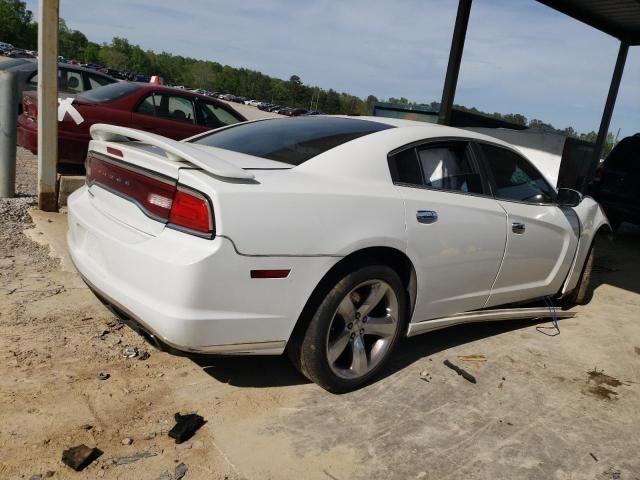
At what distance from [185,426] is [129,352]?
2.87 ft

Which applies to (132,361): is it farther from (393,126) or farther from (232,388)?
(393,126)

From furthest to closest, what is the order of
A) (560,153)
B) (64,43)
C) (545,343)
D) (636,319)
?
(64,43) < (560,153) < (636,319) < (545,343)

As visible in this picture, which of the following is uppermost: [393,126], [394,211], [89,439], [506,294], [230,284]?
[393,126]

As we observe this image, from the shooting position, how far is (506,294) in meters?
4.11

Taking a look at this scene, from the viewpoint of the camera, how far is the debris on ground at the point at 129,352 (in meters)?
3.30

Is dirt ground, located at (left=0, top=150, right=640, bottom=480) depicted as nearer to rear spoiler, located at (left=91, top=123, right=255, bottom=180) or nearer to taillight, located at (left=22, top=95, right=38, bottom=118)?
rear spoiler, located at (left=91, top=123, right=255, bottom=180)

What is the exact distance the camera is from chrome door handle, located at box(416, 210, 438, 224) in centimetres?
321

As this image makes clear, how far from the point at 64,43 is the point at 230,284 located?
473ft

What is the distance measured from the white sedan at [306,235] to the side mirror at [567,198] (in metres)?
0.49

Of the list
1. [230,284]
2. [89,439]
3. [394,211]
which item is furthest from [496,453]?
[89,439]

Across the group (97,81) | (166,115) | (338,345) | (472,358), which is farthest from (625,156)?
(97,81)

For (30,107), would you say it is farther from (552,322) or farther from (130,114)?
(552,322)

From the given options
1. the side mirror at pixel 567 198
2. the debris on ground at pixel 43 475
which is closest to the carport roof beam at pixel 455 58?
the side mirror at pixel 567 198

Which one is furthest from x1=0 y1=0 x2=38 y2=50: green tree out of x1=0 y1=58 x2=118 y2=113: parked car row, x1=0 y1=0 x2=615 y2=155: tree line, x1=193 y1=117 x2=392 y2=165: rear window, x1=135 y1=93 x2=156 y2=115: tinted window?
x1=193 y1=117 x2=392 y2=165: rear window
